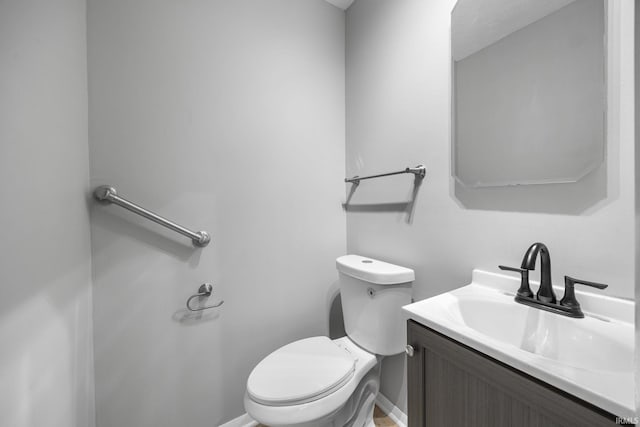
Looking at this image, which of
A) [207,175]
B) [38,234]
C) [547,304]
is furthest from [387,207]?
[38,234]

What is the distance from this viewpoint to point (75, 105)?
0.78 m

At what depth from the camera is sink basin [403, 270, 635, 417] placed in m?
0.41

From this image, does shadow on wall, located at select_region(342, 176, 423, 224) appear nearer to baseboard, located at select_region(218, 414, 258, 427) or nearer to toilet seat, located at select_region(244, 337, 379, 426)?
toilet seat, located at select_region(244, 337, 379, 426)

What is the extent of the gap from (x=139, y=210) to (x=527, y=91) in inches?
54.6

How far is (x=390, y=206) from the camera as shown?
4.10 feet

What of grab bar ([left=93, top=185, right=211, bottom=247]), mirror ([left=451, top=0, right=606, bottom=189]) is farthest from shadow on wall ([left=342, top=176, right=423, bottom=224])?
grab bar ([left=93, top=185, right=211, bottom=247])

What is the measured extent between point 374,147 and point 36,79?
48.2 inches

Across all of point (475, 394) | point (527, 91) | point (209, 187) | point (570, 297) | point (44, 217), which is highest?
point (527, 91)

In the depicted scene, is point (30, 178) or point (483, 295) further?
point (483, 295)

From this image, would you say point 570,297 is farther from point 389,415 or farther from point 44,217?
point 44,217

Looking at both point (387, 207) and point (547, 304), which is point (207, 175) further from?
point (547, 304)

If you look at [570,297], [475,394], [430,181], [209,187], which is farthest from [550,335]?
[209,187]

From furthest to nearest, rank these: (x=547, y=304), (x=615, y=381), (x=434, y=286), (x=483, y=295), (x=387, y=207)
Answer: (x=387, y=207) → (x=434, y=286) → (x=483, y=295) → (x=547, y=304) → (x=615, y=381)

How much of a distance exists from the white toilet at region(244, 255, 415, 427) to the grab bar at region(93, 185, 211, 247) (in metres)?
0.60
